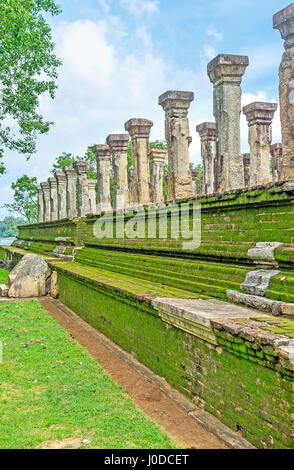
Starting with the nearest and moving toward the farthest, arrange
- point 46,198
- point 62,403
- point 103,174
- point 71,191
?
point 62,403 → point 103,174 → point 71,191 → point 46,198

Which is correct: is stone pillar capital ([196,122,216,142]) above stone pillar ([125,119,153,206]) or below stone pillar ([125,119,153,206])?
above

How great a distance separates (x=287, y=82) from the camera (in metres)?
5.02

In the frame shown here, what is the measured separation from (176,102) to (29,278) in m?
6.01

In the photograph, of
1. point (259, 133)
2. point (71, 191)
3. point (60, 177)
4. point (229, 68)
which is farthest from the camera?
point (60, 177)

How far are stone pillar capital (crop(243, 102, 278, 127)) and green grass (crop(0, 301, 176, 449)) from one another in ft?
17.4

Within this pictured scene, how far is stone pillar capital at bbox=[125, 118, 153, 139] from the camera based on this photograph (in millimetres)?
9673

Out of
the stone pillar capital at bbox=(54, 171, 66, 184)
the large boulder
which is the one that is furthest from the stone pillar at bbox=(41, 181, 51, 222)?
the large boulder

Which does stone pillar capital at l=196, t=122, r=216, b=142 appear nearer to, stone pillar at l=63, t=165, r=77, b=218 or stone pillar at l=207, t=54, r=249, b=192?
stone pillar at l=207, t=54, r=249, b=192

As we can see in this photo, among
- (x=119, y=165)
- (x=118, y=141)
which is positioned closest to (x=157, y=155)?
(x=119, y=165)

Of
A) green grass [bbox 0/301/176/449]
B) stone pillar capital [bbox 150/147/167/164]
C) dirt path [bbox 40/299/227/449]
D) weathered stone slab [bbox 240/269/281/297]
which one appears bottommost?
dirt path [bbox 40/299/227/449]

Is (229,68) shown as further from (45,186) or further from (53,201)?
(45,186)

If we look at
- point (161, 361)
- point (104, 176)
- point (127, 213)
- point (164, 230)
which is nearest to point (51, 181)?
point (104, 176)

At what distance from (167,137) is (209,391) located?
16.9ft

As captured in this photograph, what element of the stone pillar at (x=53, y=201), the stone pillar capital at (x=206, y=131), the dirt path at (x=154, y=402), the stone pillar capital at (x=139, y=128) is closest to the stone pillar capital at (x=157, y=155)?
the stone pillar capital at (x=206, y=131)
